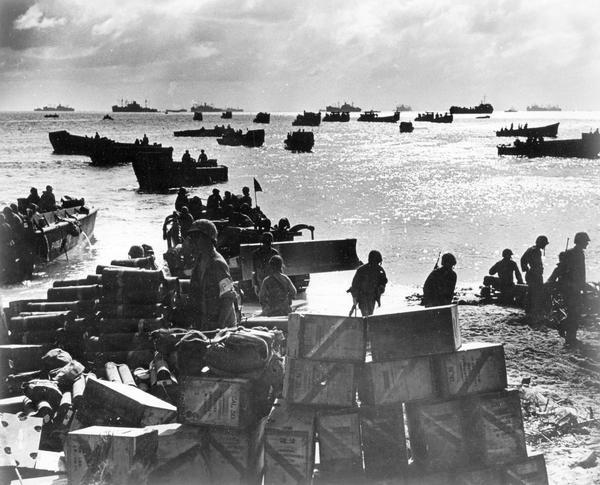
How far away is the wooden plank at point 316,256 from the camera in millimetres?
13000

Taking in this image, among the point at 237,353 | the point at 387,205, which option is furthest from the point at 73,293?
the point at 387,205

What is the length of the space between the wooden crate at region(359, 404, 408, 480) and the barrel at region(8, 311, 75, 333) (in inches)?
177

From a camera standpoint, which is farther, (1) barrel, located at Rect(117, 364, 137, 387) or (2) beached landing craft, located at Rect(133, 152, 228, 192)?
(2) beached landing craft, located at Rect(133, 152, 228, 192)


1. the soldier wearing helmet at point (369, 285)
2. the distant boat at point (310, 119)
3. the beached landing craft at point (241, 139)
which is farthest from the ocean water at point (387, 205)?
the distant boat at point (310, 119)

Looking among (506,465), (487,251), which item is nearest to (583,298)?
(506,465)

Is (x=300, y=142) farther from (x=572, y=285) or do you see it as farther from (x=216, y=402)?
(x=216, y=402)

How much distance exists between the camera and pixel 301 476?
4.67 meters

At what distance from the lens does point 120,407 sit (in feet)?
18.0

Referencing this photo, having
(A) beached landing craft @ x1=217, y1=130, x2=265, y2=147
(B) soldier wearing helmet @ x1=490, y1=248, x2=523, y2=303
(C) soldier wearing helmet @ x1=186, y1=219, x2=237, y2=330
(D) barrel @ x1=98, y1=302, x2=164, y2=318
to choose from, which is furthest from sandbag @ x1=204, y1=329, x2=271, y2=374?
(A) beached landing craft @ x1=217, y1=130, x2=265, y2=147

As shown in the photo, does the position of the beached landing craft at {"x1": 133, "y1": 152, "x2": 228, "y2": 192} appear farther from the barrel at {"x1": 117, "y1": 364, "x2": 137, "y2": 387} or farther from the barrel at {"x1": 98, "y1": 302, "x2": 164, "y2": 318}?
the barrel at {"x1": 117, "y1": 364, "x2": 137, "y2": 387}

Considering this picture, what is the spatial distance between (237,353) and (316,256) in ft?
26.7

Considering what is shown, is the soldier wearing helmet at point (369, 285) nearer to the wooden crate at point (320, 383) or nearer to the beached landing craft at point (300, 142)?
the wooden crate at point (320, 383)

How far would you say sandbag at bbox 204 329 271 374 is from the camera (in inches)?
201

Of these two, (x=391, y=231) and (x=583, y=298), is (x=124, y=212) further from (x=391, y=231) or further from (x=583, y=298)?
(x=583, y=298)
